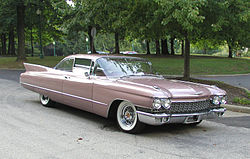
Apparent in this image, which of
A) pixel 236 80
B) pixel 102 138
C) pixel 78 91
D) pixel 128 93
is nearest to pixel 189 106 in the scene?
pixel 128 93

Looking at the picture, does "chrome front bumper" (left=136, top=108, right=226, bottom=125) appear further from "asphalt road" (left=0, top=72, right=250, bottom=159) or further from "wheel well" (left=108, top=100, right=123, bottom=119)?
"wheel well" (left=108, top=100, right=123, bottom=119)

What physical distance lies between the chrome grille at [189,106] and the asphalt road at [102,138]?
1.75 feet

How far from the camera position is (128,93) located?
566 cm

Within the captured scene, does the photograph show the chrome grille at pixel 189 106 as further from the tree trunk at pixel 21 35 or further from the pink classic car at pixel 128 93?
the tree trunk at pixel 21 35

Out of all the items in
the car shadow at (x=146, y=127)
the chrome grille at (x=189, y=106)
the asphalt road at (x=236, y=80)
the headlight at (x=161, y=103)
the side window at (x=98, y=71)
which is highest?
the side window at (x=98, y=71)

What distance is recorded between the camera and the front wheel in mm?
5652

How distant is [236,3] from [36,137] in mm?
7952

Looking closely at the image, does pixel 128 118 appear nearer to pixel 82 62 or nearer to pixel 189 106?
pixel 189 106

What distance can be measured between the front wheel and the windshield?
2.86ft

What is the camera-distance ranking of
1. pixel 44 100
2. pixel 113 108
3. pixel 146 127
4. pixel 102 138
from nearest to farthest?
pixel 102 138 → pixel 113 108 → pixel 146 127 → pixel 44 100

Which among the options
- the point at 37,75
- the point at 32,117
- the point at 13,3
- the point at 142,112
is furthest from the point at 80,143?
the point at 13,3

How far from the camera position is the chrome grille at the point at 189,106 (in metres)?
5.45

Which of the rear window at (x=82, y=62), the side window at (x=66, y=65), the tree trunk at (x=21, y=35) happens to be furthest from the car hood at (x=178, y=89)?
the tree trunk at (x=21, y=35)

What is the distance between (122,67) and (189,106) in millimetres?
1931
